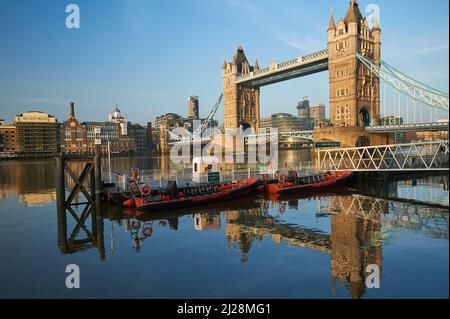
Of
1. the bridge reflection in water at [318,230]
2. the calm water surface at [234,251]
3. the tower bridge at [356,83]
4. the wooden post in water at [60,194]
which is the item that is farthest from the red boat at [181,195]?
the tower bridge at [356,83]

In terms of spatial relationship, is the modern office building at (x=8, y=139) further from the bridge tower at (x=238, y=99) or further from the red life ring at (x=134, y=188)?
the red life ring at (x=134, y=188)

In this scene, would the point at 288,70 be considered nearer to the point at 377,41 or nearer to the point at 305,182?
the point at 377,41

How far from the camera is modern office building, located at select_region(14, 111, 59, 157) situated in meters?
162

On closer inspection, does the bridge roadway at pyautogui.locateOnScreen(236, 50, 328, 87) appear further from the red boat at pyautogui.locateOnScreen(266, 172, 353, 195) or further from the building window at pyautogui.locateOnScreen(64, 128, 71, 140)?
the building window at pyautogui.locateOnScreen(64, 128, 71, 140)

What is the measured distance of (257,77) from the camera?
114438 mm

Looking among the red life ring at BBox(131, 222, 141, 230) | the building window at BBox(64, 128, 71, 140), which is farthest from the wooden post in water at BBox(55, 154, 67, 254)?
the building window at BBox(64, 128, 71, 140)

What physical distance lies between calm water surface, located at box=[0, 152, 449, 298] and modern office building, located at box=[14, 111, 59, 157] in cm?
15152

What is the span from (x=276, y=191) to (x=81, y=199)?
20.3m

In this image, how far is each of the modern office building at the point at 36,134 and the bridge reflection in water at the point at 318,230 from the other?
15465 centimetres

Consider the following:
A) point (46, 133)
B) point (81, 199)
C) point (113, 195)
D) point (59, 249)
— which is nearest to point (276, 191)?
point (113, 195)

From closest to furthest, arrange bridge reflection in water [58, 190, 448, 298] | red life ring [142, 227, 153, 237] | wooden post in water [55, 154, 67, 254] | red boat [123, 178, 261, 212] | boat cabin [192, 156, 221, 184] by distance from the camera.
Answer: bridge reflection in water [58, 190, 448, 298]
red life ring [142, 227, 153, 237]
wooden post in water [55, 154, 67, 254]
red boat [123, 178, 261, 212]
boat cabin [192, 156, 221, 184]

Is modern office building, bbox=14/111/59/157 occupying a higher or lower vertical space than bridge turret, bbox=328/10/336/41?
lower

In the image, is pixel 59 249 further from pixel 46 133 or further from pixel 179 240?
pixel 46 133

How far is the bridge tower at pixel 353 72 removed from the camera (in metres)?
73.9
